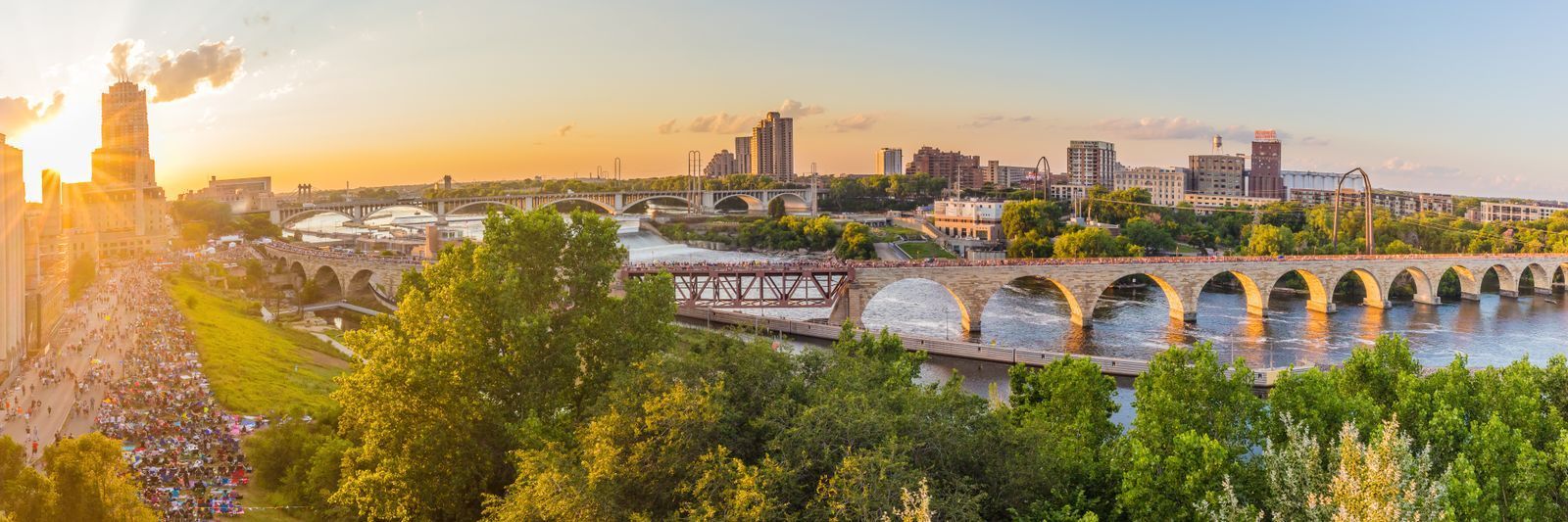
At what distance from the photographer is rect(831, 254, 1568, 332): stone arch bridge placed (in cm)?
4912

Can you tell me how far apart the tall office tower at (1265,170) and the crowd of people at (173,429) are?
126 metres

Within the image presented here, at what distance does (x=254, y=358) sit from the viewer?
38.2 metres

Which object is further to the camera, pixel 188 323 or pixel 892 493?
pixel 188 323

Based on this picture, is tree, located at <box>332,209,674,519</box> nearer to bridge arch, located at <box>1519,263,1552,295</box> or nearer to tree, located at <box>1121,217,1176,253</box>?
bridge arch, located at <box>1519,263,1552,295</box>

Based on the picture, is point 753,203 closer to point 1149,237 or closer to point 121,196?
point 1149,237

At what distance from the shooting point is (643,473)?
13398mm

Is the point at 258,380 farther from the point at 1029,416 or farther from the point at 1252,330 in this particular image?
the point at 1252,330

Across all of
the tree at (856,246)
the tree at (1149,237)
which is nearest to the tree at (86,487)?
the tree at (856,246)

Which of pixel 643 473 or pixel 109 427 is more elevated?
pixel 643 473

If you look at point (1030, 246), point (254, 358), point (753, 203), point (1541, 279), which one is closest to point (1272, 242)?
point (1541, 279)

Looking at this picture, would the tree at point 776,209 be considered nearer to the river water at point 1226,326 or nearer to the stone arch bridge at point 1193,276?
the river water at point 1226,326

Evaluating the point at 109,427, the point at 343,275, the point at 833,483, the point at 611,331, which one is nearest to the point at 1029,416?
the point at 611,331

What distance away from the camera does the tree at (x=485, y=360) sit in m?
17.1

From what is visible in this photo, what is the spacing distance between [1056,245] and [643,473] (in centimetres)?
6462
